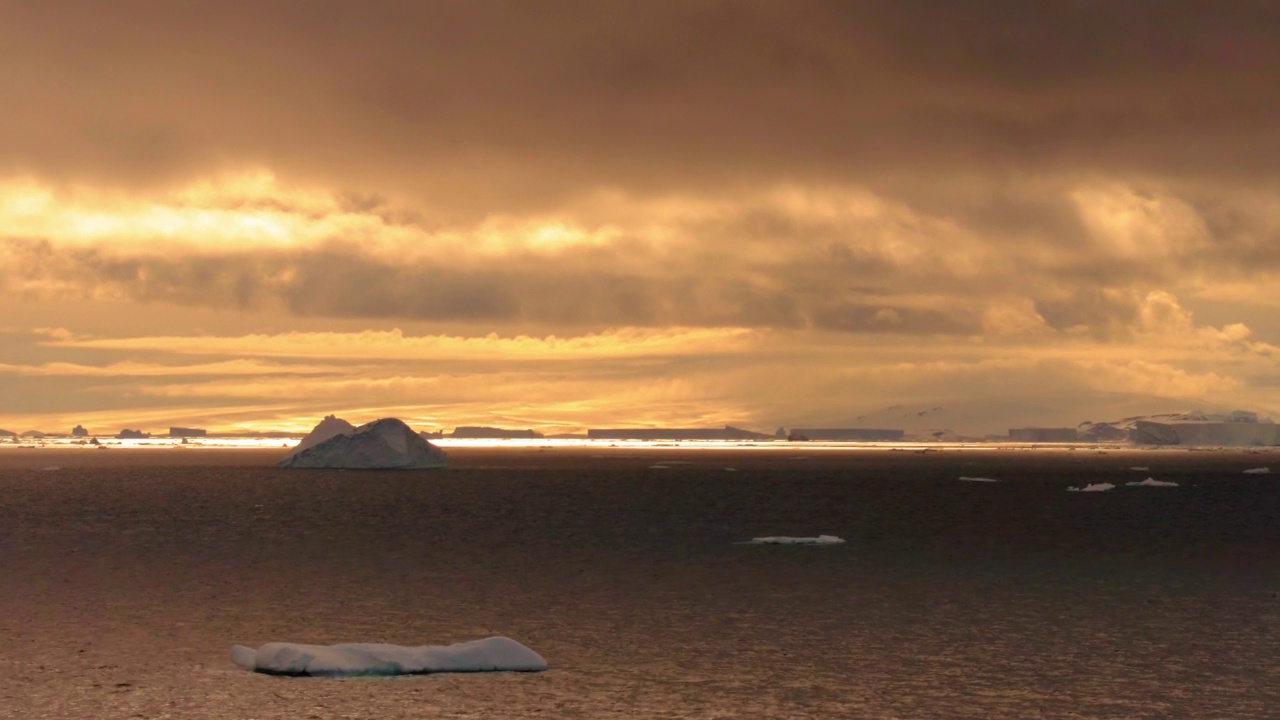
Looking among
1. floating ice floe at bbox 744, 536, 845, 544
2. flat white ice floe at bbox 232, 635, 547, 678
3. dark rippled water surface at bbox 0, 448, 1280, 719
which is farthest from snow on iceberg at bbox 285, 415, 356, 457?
flat white ice floe at bbox 232, 635, 547, 678

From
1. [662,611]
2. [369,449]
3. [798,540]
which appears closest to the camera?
[662,611]

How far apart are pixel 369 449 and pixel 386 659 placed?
131 meters

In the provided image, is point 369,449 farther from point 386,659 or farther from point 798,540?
point 386,659

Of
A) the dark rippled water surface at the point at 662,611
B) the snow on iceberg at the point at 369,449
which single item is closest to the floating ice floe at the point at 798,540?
the dark rippled water surface at the point at 662,611

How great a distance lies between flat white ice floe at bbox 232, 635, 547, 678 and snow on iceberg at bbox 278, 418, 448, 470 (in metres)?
125

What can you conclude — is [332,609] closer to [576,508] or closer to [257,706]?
[257,706]

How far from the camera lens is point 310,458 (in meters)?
152

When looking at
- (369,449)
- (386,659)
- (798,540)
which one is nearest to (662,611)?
(386,659)

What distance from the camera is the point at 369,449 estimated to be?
151625 millimetres

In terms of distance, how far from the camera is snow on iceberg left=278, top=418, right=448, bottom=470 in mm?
149462

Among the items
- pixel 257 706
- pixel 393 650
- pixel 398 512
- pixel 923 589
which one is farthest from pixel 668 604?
Answer: pixel 398 512

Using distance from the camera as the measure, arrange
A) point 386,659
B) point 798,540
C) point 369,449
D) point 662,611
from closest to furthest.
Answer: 1. point 386,659
2. point 662,611
3. point 798,540
4. point 369,449

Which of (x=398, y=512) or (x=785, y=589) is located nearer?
(x=785, y=589)

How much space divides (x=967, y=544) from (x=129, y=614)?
3497 cm
